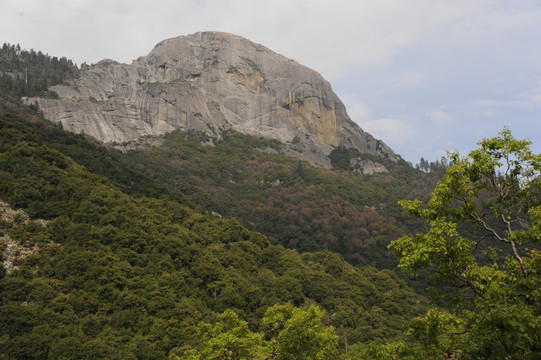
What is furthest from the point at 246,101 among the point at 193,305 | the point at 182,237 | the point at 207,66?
the point at 193,305

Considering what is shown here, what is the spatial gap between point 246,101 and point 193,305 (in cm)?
12129

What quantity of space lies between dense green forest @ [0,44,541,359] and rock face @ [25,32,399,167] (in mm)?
35893

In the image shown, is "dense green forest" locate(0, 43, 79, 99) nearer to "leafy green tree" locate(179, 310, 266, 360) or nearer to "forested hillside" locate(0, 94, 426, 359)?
"forested hillside" locate(0, 94, 426, 359)

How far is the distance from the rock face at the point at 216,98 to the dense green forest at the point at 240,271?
35893 millimetres

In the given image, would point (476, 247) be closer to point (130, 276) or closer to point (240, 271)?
point (130, 276)

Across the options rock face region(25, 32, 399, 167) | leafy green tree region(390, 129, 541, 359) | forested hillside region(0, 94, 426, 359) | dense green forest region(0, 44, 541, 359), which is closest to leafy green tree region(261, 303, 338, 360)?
dense green forest region(0, 44, 541, 359)

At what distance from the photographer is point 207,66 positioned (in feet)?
522

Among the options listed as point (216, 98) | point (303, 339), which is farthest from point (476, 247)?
point (216, 98)

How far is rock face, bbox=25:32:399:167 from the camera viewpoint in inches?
4934

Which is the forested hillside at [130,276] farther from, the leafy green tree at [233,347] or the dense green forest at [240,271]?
the leafy green tree at [233,347]

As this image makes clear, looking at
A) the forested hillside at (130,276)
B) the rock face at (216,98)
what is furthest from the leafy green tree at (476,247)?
the rock face at (216,98)

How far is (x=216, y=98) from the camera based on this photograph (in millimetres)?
151000

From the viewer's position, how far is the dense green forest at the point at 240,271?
11102mm

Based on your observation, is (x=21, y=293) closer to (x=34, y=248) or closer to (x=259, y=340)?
(x=34, y=248)
